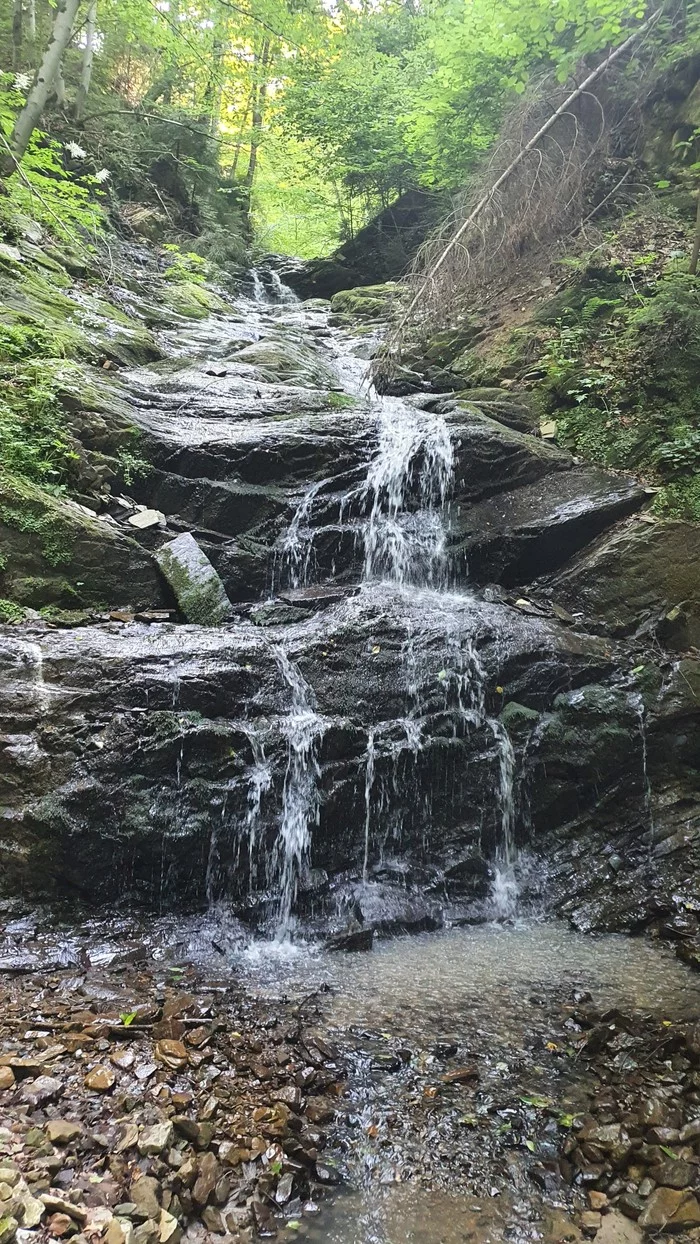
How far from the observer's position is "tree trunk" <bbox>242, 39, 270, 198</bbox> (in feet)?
50.1

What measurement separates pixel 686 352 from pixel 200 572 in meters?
7.07

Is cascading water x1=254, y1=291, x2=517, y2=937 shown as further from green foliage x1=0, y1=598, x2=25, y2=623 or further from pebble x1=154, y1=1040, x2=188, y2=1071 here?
green foliage x1=0, y1=598, x2=25, y2=623

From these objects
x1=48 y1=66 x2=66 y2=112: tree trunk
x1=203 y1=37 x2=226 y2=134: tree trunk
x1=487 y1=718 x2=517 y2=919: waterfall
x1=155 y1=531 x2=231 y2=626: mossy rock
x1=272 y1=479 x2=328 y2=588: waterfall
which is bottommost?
x1=487 y1=718 x2=517 y2=919: waterfall

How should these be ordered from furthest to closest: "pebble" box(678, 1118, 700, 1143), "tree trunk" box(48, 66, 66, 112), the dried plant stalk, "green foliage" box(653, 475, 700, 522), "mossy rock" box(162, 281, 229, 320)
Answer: "tree trunk" box(48, 66, 66, 112), "mossy rock" box(162, 281, 229, 320), the dried plant stalk, "green foliage" box(653, 475, 700, 522), "pebble" box(678, 1118, 700, 1143)

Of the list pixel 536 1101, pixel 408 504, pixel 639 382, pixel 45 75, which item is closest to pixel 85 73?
pixel 45 75

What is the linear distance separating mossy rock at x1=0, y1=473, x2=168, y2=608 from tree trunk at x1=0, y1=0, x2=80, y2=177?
5.40 meters

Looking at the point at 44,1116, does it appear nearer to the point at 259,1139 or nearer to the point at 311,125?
the point at 259,1139

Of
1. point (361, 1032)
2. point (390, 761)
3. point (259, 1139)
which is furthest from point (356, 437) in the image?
point (259, 1139)

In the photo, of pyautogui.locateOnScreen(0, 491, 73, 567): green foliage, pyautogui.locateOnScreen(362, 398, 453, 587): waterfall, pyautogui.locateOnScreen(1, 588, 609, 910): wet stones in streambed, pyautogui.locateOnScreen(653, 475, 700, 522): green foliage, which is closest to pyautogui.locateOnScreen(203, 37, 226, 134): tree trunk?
pyautogui.locateOnScreen(362, 398, 453, 587): waterfall

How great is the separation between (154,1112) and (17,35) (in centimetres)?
1864

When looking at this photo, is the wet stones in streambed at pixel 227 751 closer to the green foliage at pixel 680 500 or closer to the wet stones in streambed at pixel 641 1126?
the wet stones in streambed at pixel 641 1126

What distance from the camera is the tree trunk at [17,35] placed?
13.1 m

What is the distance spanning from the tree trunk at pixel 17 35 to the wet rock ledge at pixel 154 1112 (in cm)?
1719

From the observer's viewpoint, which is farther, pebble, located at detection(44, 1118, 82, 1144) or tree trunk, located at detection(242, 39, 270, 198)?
tree trunk, located at detection(242, 39, 270, 198)
